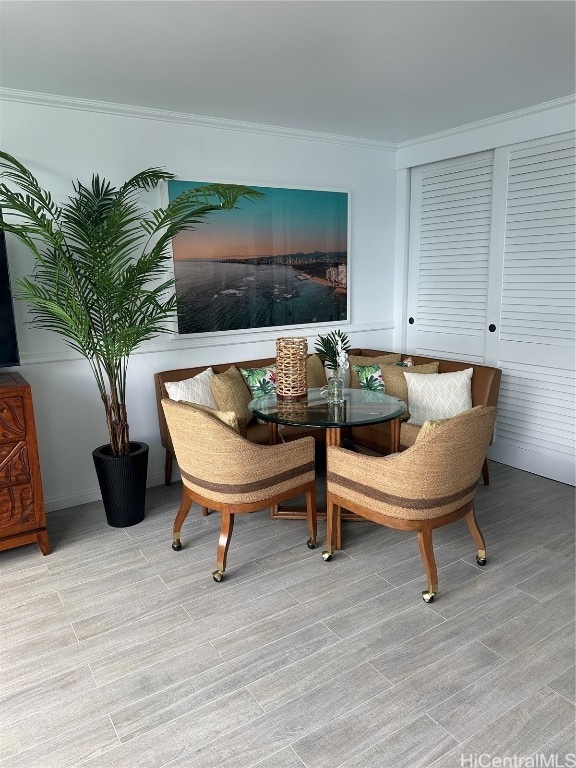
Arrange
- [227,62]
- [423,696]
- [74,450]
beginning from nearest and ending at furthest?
[423,696] → [227,62] → [74,450]

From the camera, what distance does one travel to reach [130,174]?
364 centimetres

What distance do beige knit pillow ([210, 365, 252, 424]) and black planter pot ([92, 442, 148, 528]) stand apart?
617mm

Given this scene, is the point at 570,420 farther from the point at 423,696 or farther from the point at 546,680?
the point at 423,696

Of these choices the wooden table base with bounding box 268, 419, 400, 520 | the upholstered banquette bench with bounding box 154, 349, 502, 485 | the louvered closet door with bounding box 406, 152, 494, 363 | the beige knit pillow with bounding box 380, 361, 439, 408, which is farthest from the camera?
the louvered closet door with bounding box 406, 152, 494, 363

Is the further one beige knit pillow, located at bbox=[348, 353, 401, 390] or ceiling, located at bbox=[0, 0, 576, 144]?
beige knit pillow, located at bbox=[348, 353, 401, 390]

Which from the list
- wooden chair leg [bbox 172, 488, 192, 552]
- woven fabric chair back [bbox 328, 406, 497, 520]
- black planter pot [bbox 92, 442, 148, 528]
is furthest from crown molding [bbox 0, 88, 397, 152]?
woven fabric chair back [bbox 328, 406, 497, 520]

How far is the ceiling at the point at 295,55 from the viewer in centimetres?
231

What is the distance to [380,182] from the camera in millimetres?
4848

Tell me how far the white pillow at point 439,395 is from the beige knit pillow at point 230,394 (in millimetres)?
1178

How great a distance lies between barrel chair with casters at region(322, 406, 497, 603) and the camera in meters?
2.40

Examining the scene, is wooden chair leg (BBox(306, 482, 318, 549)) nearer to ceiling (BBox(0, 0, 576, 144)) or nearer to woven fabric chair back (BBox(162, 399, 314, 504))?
woven fabric chair back (BBox(162, 399, 314, 504))

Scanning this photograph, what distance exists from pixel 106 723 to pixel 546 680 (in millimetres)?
1621

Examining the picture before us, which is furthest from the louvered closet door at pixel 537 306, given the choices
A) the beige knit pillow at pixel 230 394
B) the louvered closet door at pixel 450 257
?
the beige knit pillow at pixel 230 394

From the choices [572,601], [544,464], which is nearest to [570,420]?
[544,464]
